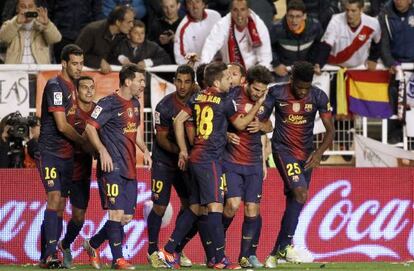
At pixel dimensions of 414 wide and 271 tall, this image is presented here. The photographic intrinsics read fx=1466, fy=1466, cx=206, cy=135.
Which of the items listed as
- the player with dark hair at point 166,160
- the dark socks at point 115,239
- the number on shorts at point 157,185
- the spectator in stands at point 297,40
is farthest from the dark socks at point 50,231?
the spectator in stands at point 297,40

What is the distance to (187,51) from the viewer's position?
21234 mm

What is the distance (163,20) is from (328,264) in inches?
192

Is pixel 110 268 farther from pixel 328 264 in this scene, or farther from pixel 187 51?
pixel 187 51

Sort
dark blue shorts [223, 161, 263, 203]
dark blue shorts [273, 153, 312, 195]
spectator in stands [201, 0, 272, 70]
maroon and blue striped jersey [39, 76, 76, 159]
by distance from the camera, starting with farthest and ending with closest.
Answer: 1. spectator in stands [201, 0, 272, 70]
2. dark blue shorts [273, 153, 312, 195]
3. dark blue shorts [223, 161, 263, 203]
4. maroon and blue striped jersey [39, 76, 76, 159]

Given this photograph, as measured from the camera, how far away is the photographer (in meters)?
19.8

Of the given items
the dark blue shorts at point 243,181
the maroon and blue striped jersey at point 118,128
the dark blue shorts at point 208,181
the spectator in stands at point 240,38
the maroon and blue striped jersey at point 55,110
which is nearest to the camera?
the maroon and blue striped jersey at point 118,128

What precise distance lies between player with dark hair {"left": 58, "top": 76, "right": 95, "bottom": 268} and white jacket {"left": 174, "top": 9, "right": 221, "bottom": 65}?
3.59 m

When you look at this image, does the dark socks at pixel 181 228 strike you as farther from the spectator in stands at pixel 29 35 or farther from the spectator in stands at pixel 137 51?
the spectator in stands at pixel 29 35

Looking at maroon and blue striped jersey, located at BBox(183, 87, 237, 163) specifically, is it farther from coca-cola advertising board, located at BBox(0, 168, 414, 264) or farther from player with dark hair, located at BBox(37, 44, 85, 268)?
coca-cola advertising board, located at BBox(0, 168, 414, 264)

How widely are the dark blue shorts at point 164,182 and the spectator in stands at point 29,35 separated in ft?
12.6

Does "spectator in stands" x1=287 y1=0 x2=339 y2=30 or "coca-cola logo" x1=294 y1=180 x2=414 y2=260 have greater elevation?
"spectator in stands" x1=287 y1=0 x2=339 y2=30

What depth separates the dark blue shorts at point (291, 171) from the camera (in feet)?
58.1

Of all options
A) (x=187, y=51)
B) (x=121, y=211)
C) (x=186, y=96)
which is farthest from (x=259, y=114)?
(x=187, y=51)

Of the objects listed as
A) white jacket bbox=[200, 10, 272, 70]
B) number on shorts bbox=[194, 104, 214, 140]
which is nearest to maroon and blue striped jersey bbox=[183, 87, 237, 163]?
number on shorts bbox=[194, 104, 214, 140]
